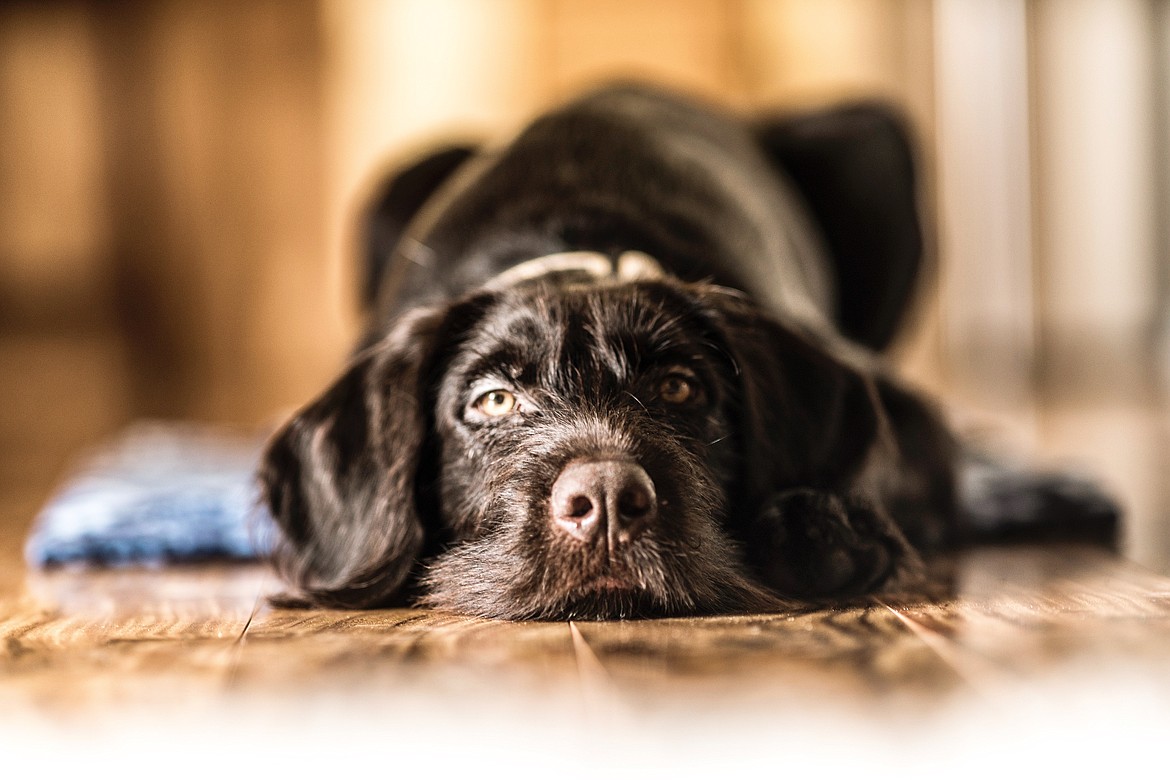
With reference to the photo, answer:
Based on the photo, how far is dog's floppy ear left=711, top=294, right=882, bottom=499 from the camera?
1.93 meters

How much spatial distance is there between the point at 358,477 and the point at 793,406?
27.4 inches

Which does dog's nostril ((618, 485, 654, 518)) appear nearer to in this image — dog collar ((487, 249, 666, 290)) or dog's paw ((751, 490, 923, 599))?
dog's paw ((751, 490, 923, 599))

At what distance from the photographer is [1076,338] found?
26.1 feet

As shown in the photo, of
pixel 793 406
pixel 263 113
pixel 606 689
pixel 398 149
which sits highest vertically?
pixel 263 113

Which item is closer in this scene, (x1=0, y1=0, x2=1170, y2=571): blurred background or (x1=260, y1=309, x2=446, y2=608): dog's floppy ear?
(x1=260, y1=309, x2=446, y2=608): dog's floppy ear

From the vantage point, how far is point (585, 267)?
217 cm

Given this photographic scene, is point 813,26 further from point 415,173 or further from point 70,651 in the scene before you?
point 70,651

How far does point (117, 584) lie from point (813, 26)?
7039 millimetres

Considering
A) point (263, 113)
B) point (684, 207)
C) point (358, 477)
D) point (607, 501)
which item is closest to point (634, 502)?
point (607, 501)

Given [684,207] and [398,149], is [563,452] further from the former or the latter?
[398,149]

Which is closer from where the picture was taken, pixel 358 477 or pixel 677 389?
pixel 677 389

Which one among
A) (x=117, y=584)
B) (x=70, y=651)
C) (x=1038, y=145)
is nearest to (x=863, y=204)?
(x=117, y=584)

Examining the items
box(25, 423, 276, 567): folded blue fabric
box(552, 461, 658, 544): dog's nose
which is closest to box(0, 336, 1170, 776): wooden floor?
box(552, 461, 658, 544): dog's nose

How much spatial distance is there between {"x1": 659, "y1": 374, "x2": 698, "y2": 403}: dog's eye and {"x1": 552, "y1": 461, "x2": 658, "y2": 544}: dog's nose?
0.26 meters
